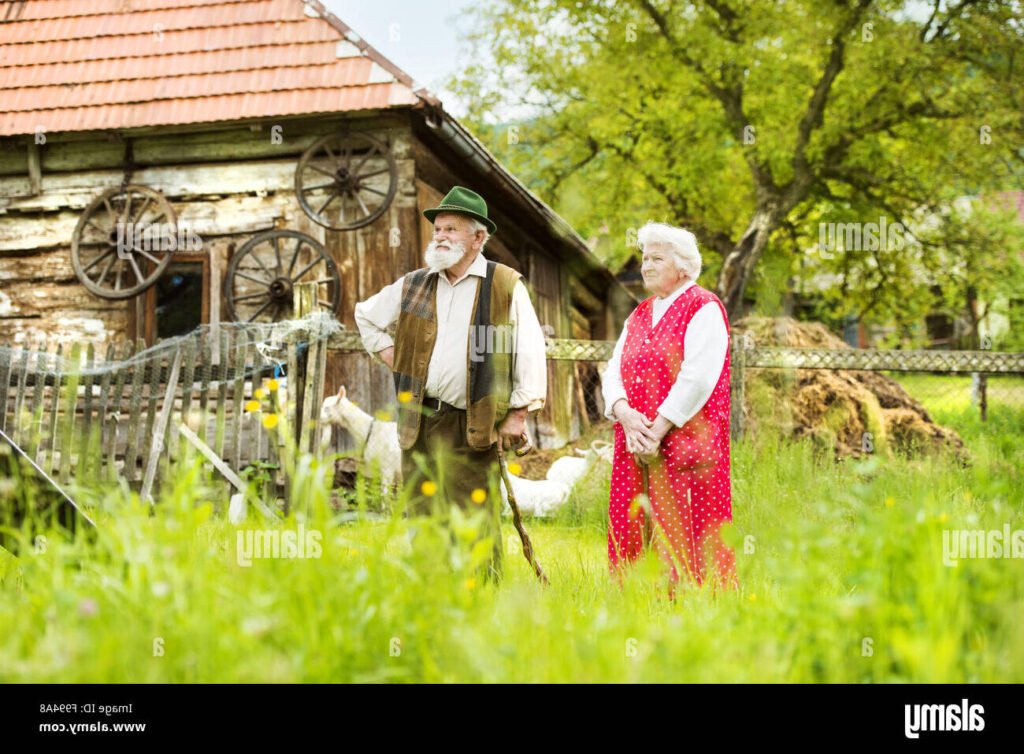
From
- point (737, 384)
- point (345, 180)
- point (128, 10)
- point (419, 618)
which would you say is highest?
point (128, 10)

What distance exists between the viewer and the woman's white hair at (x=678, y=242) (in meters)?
3.78

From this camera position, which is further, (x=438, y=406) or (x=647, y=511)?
(x=438, y=406)

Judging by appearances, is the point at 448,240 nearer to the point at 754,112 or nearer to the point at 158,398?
the point at 158,398

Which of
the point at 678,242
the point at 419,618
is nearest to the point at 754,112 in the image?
the point at 678,242

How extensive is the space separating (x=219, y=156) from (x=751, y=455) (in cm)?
612

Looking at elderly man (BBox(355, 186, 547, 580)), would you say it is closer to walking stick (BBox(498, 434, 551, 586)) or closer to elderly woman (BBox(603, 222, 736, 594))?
walking stick (BBox(498, 434, 551, 586))

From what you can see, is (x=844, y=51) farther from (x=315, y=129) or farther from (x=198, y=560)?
(x=198, y=560)

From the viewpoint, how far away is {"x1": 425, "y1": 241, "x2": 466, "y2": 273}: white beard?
12.8 ft

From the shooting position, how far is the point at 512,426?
3.91 m

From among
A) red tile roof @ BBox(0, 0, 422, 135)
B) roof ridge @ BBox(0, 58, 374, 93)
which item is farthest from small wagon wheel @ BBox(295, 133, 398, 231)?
roof ridge @ BBox(0, 58, 374, 93)

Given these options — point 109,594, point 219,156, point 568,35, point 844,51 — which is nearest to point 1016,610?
point 109,594

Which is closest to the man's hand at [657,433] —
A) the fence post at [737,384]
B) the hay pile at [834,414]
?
the fence post at [737,384]

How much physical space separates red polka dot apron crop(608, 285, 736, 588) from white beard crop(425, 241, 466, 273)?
85 centimetres

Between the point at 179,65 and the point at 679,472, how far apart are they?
8.14m
